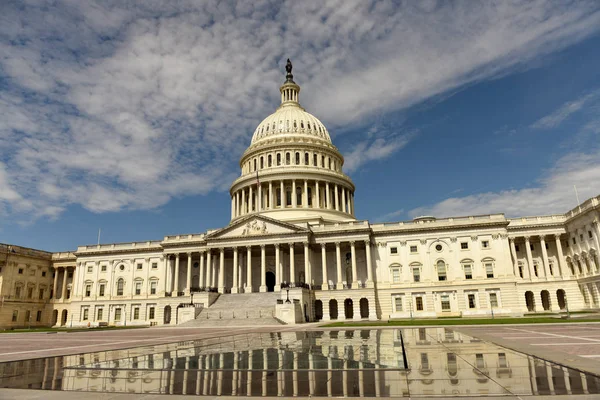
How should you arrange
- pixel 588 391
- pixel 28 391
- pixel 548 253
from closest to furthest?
pixel 588 391 → pixel 28 391 → pixel 548 253

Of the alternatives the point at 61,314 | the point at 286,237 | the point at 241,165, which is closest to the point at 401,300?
the point at 286,237

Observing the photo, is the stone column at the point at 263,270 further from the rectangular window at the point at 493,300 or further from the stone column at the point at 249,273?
the rectangular window at the point at 493,300

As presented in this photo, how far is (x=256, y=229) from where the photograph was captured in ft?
229

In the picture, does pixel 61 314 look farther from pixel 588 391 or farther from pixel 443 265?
pixel 588 391

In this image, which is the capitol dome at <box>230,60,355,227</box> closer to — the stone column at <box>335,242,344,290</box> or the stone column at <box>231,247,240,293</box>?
the stone column at <box>335,242,344,290</box>

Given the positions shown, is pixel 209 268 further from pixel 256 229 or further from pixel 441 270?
pixel 441 270

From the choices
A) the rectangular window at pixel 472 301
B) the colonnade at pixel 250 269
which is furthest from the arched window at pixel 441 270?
the colonnade at pixel 250 269

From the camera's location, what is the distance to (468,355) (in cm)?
1382

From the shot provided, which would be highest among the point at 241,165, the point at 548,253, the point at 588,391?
the point at 241,165

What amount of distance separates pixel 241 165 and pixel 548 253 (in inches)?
2525

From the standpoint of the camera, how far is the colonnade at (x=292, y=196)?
84.1m

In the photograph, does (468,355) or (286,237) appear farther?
(286,237)

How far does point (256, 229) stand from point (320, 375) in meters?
59.7

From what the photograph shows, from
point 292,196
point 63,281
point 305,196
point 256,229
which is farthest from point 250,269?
point 63,281
